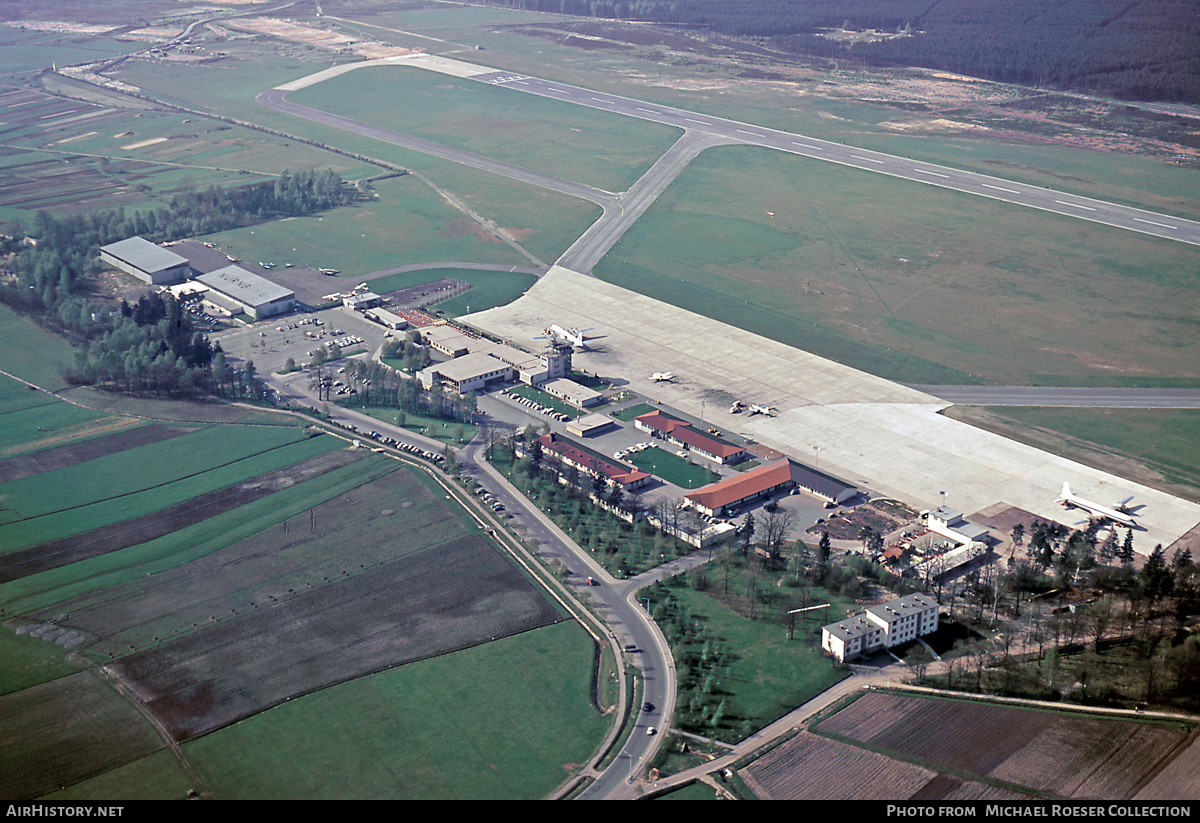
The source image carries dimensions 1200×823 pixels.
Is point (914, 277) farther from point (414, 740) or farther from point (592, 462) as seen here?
point (414, 740)

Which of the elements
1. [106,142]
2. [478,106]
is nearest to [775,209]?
[478,106]

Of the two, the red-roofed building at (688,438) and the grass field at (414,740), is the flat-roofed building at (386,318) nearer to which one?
the red-roofed building at (688,438)

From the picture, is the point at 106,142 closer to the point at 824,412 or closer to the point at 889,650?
the point at 824,412

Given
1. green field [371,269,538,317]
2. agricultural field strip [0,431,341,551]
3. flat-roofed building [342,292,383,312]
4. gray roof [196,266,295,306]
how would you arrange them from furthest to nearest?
green field [371,269,538,317], flat-roofed building [342,292,383,312], gray roof [196,266,295,306], agricultural field strip [0,431,341,551]

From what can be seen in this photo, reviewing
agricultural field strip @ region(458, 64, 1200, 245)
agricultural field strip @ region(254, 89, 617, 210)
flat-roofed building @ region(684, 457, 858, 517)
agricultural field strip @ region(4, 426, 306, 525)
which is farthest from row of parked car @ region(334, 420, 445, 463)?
agricultural field strip @ region(458, 64, 1200, 245)

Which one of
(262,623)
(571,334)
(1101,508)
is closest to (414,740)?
(262,623)

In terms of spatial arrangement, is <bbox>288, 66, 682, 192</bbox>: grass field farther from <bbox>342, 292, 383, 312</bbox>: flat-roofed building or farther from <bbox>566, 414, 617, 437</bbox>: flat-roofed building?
<bbox>566, 414, 617, 437</bbox>: flat-roofed building
